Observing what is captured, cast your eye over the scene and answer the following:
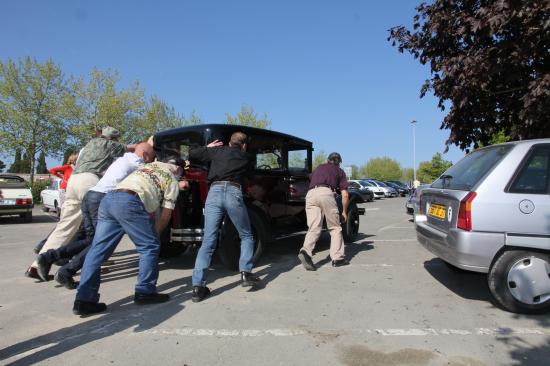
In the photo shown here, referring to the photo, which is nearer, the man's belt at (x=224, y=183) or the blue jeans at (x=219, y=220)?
the blue jeans at (x=219, y=220)

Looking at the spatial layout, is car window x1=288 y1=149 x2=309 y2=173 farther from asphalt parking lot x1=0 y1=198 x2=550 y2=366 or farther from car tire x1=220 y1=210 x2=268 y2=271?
asphalt parking lot x1=0 y1=198 x2=550 y2=366

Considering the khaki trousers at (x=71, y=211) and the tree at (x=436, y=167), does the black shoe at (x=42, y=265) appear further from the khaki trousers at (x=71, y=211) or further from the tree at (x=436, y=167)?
the tree at (x=436, y=167)

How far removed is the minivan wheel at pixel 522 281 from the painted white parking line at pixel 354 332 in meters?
0.35

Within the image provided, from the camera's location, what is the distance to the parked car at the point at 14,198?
12.6 m

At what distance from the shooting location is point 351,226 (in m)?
7.93

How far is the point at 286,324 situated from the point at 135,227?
169 cm

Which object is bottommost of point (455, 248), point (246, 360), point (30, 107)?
point (246, 360)

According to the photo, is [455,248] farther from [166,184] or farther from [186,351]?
[166,184]

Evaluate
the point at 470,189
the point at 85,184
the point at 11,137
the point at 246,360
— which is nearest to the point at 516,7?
the point at 470,189

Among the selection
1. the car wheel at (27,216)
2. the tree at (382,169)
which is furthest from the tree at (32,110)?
the tree at (382,169)

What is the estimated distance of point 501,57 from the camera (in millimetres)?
5934

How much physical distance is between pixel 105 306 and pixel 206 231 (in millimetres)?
1233

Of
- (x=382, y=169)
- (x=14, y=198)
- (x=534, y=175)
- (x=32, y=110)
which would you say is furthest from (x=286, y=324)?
(x=382, y=169)

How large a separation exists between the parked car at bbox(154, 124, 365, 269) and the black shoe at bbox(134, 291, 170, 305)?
997 mm
